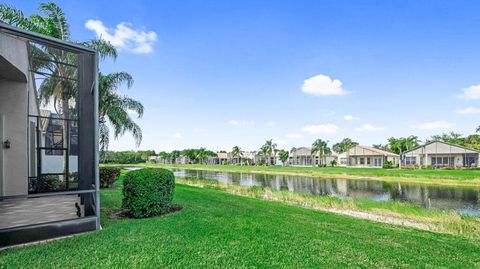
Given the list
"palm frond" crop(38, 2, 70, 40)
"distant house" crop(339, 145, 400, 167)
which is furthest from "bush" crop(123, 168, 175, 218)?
"distant house" crop(339, 145, 400, 167)

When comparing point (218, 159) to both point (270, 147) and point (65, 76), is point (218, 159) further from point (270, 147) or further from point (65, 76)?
point (65, 76)

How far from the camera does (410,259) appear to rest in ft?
14.7

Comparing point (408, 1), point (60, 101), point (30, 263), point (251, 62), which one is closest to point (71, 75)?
point (60, 101)

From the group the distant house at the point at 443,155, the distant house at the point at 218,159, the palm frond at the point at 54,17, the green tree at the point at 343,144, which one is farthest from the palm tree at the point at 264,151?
the palm frond at the point at 54,17

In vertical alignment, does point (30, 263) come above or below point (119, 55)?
below

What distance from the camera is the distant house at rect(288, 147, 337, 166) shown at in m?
63.7

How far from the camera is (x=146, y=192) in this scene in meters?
6.52

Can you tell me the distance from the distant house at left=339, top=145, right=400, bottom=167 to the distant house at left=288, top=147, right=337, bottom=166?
7993mm

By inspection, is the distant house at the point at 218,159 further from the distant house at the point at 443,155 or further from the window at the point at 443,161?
the window at the point at 443,161

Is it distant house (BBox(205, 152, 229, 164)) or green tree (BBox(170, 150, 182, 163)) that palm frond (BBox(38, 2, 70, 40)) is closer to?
distant house (BBox(205, 152, 229, 164))

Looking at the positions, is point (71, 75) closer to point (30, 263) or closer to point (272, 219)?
point (30, 263)

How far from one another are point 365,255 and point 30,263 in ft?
16.2

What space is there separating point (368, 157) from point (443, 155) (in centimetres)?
1221

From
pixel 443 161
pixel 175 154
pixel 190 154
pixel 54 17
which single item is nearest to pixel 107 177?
pixel 54 17
